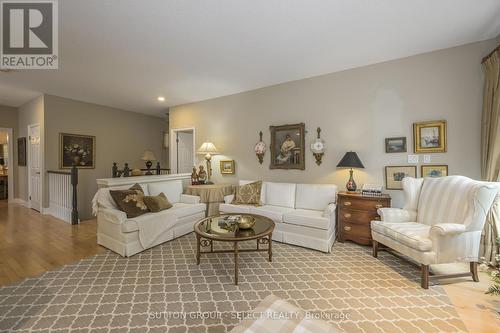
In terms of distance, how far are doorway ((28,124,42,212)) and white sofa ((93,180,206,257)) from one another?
10.6 ft

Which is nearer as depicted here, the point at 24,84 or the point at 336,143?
the point at 336,143

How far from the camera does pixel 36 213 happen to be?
A: 5035 mm

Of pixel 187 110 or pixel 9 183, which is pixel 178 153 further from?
pixel 9 183

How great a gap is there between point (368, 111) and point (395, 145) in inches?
26.5

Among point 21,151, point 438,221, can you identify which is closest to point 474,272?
point 438,221

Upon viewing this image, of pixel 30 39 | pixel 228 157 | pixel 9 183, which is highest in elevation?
pixel 30 39

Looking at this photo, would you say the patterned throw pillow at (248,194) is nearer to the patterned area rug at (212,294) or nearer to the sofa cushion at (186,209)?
the sofa cushion at (186,209)

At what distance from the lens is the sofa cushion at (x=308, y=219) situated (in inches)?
117

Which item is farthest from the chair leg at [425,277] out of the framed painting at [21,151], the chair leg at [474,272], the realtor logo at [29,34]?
the framed painting at [21,151]

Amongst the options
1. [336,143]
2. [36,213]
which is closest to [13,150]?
[36,213]

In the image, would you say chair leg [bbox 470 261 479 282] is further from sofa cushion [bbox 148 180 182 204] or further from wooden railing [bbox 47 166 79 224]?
wooden railing [bbox 47 166 79 224]

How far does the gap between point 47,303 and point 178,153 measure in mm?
4271

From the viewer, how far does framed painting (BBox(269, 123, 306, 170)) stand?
405 cm

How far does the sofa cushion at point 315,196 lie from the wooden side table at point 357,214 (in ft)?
0.64
